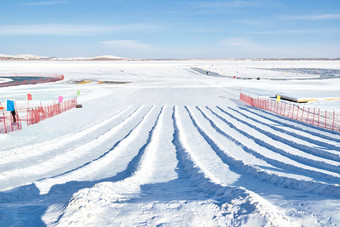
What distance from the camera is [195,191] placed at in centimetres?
755

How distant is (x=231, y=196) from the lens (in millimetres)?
6398

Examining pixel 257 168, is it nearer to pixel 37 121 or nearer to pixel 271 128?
pixel 271 128

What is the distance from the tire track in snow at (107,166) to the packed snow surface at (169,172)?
3 centimetres

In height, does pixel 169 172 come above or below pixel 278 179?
below

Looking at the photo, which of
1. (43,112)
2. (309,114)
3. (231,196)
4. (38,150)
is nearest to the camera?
(231,196)

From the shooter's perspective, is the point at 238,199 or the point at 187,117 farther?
the point at 187,117

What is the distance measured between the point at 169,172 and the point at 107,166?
214 cm

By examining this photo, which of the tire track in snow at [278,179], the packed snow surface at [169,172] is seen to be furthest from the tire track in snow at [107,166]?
the tire track in snow at [278,179]

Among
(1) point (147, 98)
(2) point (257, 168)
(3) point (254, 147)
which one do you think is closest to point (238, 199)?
(2) point (257, 168)

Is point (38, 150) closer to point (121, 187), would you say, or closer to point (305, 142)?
point (121, 187)

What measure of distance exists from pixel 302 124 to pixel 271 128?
8.56ft

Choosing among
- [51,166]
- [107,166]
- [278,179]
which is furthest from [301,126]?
[51,166]

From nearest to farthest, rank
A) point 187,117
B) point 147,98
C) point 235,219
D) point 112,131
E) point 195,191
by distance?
point 235,219 → point 195,191 → point 112,131 → point 187,117 → point 147,98

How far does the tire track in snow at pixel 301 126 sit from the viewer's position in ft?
49.4
